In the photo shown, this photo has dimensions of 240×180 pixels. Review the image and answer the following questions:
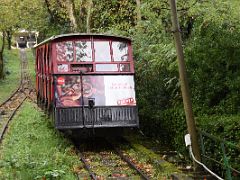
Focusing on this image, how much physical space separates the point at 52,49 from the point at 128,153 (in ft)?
12.1

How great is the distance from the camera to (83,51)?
1406cm

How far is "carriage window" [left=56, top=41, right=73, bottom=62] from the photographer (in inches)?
547

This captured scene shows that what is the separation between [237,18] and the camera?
1168 centimetres

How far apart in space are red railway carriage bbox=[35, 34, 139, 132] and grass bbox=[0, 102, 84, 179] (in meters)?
1.05

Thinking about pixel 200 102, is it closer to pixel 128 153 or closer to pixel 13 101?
pixel 128 153

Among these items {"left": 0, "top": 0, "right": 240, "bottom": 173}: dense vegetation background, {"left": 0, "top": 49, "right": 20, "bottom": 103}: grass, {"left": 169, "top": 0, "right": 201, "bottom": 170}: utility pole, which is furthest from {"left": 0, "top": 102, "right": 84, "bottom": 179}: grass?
{"left": 0, "top": 49, "right": 20, "bottom": 103}: grass

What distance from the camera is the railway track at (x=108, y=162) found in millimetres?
10781

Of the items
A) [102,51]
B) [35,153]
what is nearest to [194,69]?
[102,51]

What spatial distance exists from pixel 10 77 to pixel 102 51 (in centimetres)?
3432

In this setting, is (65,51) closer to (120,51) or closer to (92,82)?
(92,82)

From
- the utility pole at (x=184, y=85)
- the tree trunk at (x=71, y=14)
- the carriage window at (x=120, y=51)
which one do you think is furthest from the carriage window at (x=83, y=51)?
the tree trunk at (x=71, y=14)

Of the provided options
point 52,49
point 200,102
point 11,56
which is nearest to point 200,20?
point 200,102

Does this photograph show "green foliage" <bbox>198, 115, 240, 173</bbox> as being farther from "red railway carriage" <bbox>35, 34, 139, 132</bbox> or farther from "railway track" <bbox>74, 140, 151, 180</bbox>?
"red railway carriage" <bbox>35, 34, 139, 132</bbox>

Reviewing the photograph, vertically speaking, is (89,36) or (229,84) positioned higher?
(89,36)
